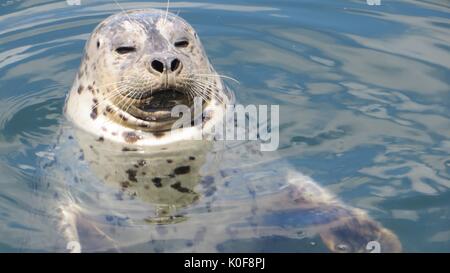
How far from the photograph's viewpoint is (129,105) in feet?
18.0

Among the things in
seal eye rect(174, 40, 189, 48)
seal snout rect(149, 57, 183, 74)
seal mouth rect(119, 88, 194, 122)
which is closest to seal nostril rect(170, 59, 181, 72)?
seal snout rect(149, 57, 183, 74)

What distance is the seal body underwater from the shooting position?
16.3 feet

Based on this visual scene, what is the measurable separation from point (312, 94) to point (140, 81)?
2.10 m

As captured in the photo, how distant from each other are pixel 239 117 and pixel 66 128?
3.77ft

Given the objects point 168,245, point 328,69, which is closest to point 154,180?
point 168,245

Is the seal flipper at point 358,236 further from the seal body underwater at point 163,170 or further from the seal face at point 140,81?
the seal face at point 140,81

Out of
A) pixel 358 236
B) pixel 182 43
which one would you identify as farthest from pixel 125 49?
pixel 358 236

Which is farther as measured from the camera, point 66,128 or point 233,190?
point 66,128

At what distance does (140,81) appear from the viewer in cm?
526

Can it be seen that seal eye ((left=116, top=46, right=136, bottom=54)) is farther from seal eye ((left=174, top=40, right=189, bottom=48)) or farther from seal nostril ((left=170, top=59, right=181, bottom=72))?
seal nostril ((left=170, top=59, right=181, bottom=72))

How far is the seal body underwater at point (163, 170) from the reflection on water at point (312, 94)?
2.2 inches

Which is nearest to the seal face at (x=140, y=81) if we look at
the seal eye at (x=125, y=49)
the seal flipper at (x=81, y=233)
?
the seal eye at (x=125, y=49)

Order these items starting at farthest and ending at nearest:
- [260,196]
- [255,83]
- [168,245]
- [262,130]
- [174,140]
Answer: [255,83] < [262,130] < [174,140] < [260,196] < [168,245]
